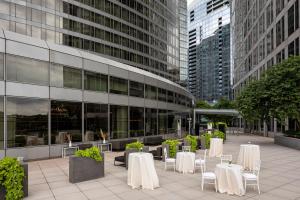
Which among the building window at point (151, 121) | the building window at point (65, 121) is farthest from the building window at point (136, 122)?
the building window at point (65, 121)

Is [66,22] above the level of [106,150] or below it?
above

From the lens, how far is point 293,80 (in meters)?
24.3

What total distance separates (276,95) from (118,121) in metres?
14.8

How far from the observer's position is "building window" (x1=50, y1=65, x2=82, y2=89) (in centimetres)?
1712

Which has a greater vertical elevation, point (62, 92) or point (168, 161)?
point (62, 92)

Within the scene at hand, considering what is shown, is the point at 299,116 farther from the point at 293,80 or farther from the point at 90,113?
the point at 90,113

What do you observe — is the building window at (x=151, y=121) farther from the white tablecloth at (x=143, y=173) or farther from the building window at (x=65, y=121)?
the white tablecloth at (x=143, y=173)

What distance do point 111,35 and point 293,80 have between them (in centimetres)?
3861

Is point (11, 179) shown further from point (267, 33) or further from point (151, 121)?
point (267, 33)

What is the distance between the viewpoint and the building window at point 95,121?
19.5 metres

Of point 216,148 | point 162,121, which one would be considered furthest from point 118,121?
point 162,121

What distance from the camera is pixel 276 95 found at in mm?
24766

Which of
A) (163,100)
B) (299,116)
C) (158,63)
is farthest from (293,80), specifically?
(158,63)

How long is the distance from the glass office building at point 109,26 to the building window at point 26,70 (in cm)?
3173
